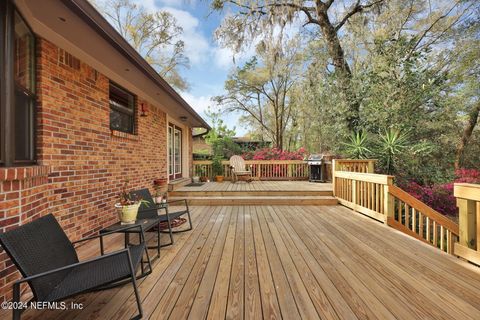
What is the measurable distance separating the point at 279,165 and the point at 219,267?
640cm

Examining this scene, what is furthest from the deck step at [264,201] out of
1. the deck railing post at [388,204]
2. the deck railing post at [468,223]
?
the deck railing post at [468,223]

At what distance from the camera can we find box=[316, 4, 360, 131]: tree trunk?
656 cm

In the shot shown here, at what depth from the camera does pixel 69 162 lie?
258 centimetres

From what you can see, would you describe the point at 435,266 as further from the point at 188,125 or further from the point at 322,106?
the point at 188,125

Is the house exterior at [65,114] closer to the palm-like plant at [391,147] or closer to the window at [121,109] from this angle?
the window at [121,109]

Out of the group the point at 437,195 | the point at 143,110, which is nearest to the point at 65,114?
the point at 143,110

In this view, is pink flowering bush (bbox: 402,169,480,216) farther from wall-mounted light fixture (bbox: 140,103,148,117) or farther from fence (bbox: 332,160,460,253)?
wall-mounted light fixture (bbox: 140,103,148,117)

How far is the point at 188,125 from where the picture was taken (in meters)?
8.29

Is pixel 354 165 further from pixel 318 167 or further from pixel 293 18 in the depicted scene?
pixel 293 18

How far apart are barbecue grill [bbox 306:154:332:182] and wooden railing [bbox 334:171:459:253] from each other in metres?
2.17

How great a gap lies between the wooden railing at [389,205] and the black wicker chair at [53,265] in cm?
378

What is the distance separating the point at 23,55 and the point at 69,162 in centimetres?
117

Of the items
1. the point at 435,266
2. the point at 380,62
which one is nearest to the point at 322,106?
the point at 380,62

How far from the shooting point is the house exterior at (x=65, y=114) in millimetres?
1665
